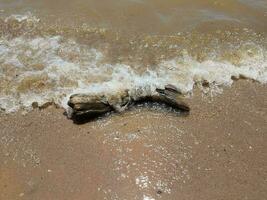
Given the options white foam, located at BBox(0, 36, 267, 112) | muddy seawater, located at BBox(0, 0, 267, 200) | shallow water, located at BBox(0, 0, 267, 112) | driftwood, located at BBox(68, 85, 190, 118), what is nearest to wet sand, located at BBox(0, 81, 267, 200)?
muddy seawater, located at BBox(0, 0, 267, 200)

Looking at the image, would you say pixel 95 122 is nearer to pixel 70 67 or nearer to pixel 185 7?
pixel 70 67

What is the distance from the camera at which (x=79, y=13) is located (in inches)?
286

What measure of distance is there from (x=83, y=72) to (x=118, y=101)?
0.90 metres

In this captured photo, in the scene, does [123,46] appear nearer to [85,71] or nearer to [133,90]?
[85,71]

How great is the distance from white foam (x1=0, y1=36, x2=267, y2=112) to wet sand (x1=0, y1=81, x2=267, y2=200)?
365 mm

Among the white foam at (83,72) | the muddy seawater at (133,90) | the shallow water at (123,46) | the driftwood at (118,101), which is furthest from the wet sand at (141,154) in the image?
the shallow water at (123,46)

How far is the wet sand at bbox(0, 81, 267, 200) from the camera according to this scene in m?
4.21

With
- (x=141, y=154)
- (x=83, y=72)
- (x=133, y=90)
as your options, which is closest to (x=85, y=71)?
(x=83, y=72)

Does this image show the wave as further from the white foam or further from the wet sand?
the wet sand

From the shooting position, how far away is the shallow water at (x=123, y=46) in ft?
18.4

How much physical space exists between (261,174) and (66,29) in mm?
3978

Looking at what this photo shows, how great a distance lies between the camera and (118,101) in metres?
5.19

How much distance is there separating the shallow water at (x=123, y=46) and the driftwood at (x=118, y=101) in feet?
0.75

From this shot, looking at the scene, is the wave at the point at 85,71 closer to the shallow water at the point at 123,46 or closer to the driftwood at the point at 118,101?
the shallow water at the point at 123,46
